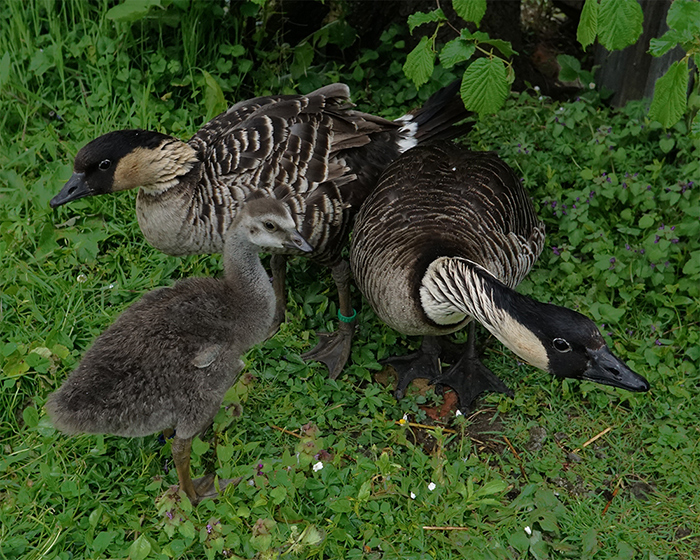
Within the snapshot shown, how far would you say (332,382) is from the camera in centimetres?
435

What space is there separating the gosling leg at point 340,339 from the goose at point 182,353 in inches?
34.0

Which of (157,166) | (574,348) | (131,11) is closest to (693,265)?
(574,348)

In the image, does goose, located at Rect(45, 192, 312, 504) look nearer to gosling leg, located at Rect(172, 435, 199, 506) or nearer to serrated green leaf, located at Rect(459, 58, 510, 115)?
gosling leg, located at Rect(172, 435, 199, 506)

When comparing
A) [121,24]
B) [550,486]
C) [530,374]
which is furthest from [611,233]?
[121,24]

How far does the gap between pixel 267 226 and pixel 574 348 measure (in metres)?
1.56

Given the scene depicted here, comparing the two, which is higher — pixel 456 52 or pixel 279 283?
pixel 456 52

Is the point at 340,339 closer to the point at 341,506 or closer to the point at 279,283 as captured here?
the point at 279,283

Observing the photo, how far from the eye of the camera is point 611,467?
13.3 feet

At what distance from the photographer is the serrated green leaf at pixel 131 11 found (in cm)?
520

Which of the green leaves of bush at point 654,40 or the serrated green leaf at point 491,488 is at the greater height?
the green leaves of bush at point 654,40

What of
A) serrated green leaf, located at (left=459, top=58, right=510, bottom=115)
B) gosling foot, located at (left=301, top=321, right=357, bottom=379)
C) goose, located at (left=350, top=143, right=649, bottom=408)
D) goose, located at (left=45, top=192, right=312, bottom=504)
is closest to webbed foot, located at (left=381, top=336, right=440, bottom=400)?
goose, located at (left=350, top=143, right=649, bottom=408)

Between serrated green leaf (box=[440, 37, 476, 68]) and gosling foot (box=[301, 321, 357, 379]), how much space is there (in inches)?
68.1

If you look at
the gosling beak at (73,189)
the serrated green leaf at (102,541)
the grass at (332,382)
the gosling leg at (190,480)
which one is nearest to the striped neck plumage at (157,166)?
the gosling beak at (73,189)

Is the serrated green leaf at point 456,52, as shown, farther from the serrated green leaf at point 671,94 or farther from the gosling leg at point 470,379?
the gosling leg at point 470,379
